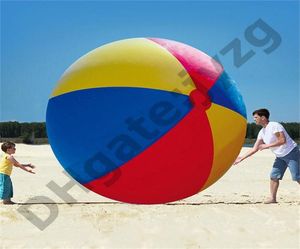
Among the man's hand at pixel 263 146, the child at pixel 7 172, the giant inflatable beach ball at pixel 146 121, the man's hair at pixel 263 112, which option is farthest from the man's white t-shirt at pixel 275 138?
the child at pixel 7 172

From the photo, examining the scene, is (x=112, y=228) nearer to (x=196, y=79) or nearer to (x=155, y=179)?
(x=155, y=179)

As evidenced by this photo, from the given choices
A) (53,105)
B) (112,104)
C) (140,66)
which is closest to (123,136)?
(112,104)

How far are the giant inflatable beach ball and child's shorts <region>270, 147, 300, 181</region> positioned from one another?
6.49 feet

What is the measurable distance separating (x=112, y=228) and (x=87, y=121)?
1217mm

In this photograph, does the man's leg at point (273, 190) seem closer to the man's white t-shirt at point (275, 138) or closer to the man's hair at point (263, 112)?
the man's white t-shirt at point (275, 138)

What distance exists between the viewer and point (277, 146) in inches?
224

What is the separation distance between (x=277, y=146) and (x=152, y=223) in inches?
85.1

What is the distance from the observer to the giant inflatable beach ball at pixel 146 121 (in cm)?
368

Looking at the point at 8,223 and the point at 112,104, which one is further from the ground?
the point at 112,104

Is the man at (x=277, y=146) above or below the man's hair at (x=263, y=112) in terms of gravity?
below

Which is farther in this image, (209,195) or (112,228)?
(209,195)

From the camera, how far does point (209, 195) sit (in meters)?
6.61

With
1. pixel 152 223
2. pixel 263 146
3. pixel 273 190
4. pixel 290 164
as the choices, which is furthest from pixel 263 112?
pixel 152 223

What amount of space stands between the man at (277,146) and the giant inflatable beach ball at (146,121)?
1.69 metres
